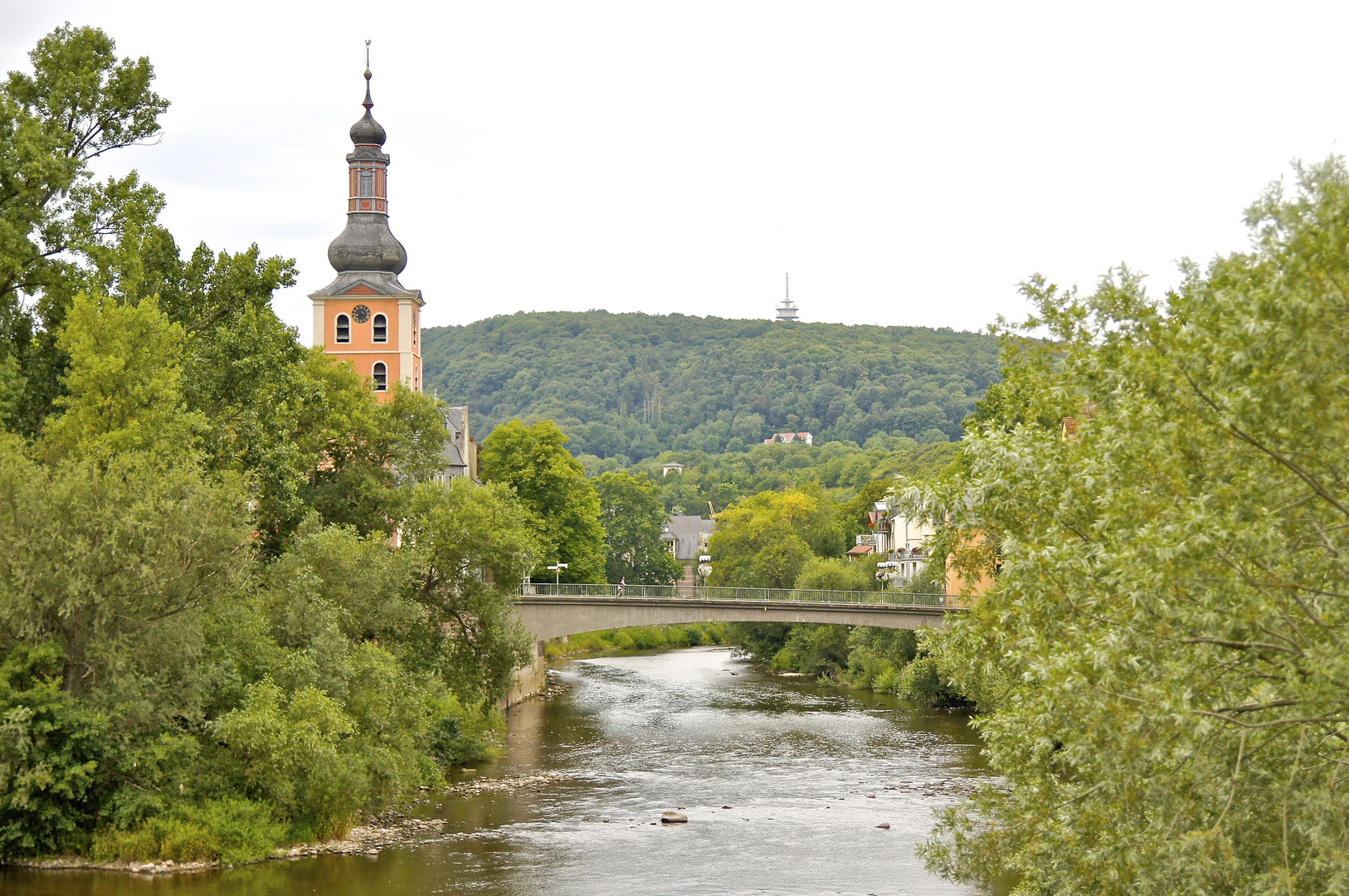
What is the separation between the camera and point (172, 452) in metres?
26.1

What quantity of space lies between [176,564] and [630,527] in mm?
67882

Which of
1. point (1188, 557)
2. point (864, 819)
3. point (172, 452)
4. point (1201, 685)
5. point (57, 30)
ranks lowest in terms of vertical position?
point (864, 819)

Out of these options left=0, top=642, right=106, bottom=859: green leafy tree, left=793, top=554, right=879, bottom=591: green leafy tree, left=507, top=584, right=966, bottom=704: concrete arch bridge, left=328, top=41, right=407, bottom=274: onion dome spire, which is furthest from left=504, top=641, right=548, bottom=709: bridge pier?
left=0, top=642, right=106, bottom=859: green leafy tree

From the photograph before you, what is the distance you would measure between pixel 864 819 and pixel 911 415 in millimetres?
153177

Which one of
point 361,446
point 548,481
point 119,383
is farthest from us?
point 548,481

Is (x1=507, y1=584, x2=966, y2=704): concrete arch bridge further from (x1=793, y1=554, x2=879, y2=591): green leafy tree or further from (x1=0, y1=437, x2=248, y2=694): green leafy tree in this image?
(x1=0, y1=437, x2=248, y2=694): green leafy tree

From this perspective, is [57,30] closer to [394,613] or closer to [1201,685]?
[394,613]

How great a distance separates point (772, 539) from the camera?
78188 millimetres

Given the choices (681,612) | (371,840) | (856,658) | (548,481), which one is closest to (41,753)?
(371,840)

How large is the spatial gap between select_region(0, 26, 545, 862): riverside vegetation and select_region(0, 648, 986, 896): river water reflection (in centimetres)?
167

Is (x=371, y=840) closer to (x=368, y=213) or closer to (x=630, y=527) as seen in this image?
(x=368, y=213)

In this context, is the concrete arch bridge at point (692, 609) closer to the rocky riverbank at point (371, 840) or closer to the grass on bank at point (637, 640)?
the rocky riverbank at point (371, 840)

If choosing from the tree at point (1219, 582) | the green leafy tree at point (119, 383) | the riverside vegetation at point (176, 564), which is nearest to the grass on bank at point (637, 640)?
the riverside vegetation at point (176, 564)

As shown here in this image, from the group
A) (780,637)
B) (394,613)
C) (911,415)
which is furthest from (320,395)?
(911,415)
